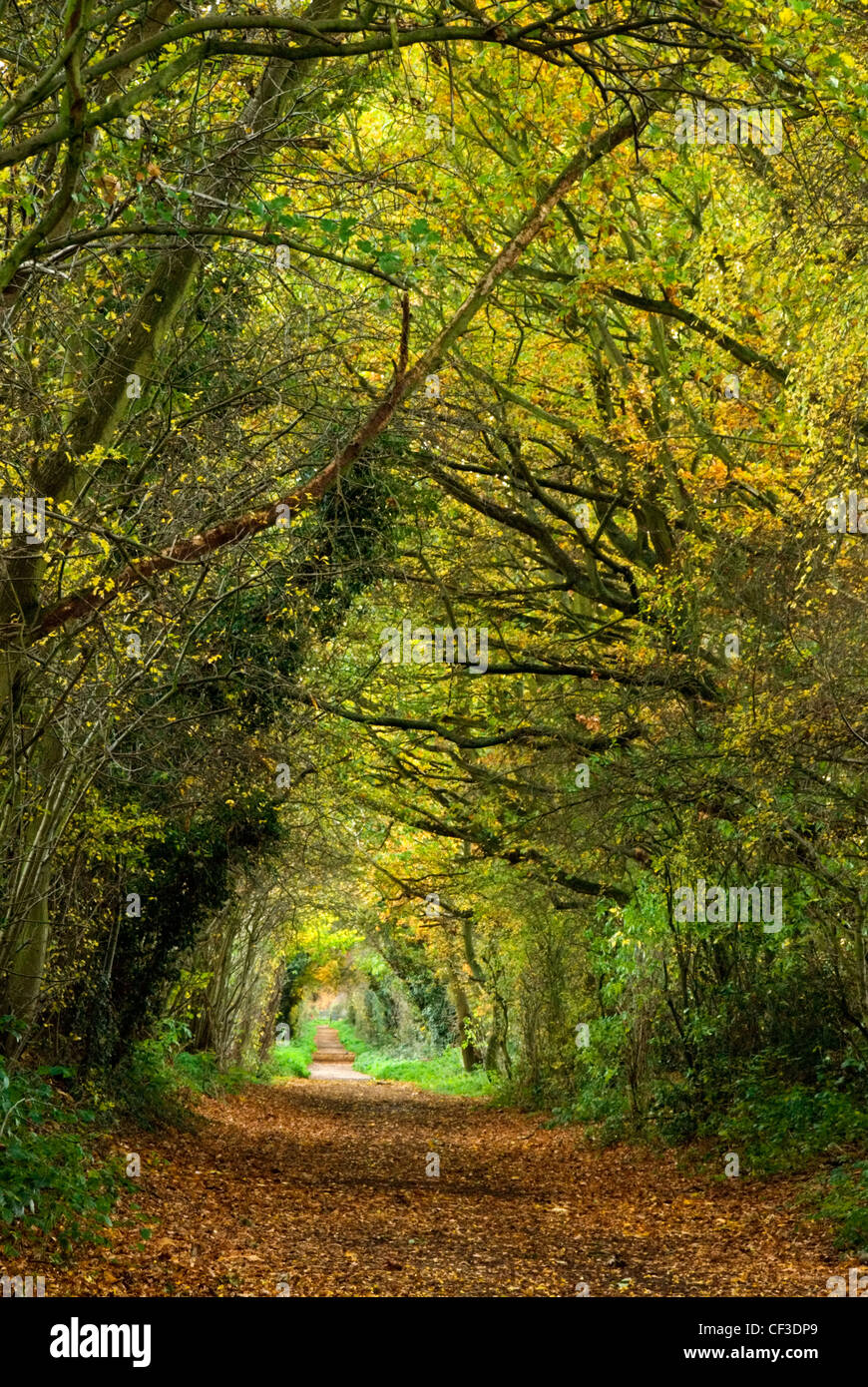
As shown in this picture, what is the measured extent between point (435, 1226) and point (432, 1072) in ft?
82.7


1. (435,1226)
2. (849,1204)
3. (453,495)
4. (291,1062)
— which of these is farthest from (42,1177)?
(291,1062)

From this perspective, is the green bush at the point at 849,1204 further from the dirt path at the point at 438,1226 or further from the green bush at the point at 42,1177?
the green bush at the point at 42,1177

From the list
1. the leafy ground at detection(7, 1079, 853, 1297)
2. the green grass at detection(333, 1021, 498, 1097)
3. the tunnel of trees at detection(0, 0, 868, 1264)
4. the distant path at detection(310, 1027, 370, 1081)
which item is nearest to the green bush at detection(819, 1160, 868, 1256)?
the leafy ground at detection(7, 1079, 853, 1297)

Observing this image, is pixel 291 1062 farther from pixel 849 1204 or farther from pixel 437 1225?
pixel 849 1204

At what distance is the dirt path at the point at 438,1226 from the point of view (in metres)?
7.24

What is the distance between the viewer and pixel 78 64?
15.4 feet

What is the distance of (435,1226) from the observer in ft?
31.6

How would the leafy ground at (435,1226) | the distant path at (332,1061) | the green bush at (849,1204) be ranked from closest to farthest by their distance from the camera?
the leafy ground at (435,1226) < the green bush at (849,1204) < the distant path at (332,1061)

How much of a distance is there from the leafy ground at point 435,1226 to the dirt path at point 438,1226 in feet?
0.08

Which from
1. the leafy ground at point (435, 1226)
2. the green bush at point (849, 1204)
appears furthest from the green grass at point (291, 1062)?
the green bush at point (849, 1204)

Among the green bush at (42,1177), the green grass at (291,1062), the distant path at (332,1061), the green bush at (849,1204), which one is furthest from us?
the distant path at (332,1061)

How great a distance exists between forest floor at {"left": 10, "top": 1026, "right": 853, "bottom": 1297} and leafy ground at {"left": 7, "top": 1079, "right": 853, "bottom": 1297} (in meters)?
0.02

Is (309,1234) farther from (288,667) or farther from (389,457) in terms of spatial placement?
(389,457)

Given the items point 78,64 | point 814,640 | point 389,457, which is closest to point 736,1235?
point 814,640
